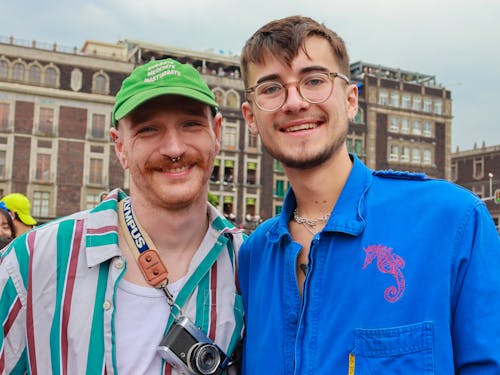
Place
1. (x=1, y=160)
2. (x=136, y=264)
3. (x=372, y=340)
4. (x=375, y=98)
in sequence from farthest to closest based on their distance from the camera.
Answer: (x=375, y=98) < (x=1, y=160) < (x=136, y=264) < (x=372, y=340)

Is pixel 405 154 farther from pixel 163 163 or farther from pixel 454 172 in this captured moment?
pixel 163 163

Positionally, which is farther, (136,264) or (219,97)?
(219,97)

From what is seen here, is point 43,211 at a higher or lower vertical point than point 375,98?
lower

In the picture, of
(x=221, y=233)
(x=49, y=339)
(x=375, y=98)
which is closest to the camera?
(x=49, y=339)

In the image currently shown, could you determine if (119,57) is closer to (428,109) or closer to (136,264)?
(428,109)

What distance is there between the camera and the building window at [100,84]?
124 feet

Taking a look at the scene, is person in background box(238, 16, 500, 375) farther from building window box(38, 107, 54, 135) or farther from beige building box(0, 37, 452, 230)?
building window box(38, 107, 54, 135)

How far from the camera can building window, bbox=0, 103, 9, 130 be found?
1383 inches

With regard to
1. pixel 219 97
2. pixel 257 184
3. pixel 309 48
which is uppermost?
pixel 219 97

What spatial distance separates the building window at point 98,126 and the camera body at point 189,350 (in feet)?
119

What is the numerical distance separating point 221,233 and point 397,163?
45174 millimetres

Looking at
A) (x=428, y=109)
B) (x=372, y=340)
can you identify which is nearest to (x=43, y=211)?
(x=428, y=109)

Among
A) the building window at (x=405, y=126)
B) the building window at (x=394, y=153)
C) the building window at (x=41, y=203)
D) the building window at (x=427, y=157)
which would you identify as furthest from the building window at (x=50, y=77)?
the building window at (x=427, y=157)

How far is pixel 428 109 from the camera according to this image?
160 feet
